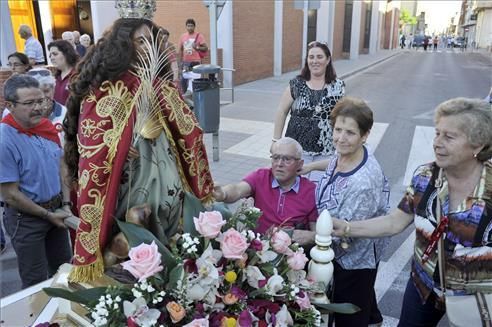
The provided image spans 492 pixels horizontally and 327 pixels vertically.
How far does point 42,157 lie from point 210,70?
4.76 metres

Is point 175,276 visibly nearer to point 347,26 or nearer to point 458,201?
point 458,201

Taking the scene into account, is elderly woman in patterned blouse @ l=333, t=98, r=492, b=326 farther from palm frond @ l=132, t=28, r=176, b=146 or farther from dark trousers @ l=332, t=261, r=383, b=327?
palm frond @ l=132, t=28, r=176, b=146

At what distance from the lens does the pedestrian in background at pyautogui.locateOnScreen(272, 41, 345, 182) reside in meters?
3.83

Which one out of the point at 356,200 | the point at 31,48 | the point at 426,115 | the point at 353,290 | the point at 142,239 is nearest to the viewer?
the point at 142,239

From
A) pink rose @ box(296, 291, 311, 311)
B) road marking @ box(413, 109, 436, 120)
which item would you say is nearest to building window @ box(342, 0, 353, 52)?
road marking @ box(413, 109, 436, 120)

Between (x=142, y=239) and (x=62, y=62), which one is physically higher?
(x=62, y=62)

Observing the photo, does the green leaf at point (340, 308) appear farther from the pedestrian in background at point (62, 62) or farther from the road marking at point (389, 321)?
the pedestrian in background at point (62, 62)

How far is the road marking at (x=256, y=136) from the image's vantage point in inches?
312

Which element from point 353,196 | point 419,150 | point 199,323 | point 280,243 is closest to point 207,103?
point 419,150

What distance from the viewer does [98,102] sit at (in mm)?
1734

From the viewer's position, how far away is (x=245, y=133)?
30.2 ft

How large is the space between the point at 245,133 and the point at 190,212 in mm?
7557

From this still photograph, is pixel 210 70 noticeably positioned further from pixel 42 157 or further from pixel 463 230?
pixel 463 230

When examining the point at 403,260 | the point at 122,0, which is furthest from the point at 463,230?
the point at 403,260
